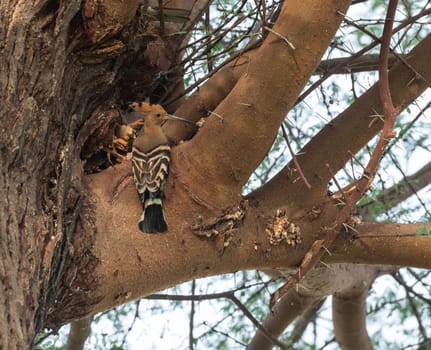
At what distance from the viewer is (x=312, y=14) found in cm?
293

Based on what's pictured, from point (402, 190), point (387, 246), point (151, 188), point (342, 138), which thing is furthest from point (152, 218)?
point (402, 190)

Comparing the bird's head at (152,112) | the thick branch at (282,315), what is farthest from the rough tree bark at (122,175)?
the thick branch at (282,315)

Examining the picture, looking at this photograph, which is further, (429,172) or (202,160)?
(429,172)

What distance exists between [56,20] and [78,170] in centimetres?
49

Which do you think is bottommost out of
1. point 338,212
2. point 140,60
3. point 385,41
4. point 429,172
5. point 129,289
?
point 129,289

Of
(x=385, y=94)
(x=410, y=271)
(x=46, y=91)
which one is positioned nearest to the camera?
(x=46, y=91)

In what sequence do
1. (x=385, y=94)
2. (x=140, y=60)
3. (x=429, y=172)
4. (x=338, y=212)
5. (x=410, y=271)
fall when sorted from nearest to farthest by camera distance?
(x=385, y=94) < (x=338, y=212) < (x=140, y=60) < (x=429, y=172) < (x=410, y=271)

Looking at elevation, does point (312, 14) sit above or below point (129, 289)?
above

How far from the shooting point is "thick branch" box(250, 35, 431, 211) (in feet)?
10.6

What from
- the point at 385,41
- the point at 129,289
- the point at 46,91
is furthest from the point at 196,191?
the point at 385,41

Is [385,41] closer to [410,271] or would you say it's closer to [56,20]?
[56,20]

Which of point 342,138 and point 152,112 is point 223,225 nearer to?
point 342,138

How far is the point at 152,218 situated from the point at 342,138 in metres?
0.80

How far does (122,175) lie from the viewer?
3.10 meters
